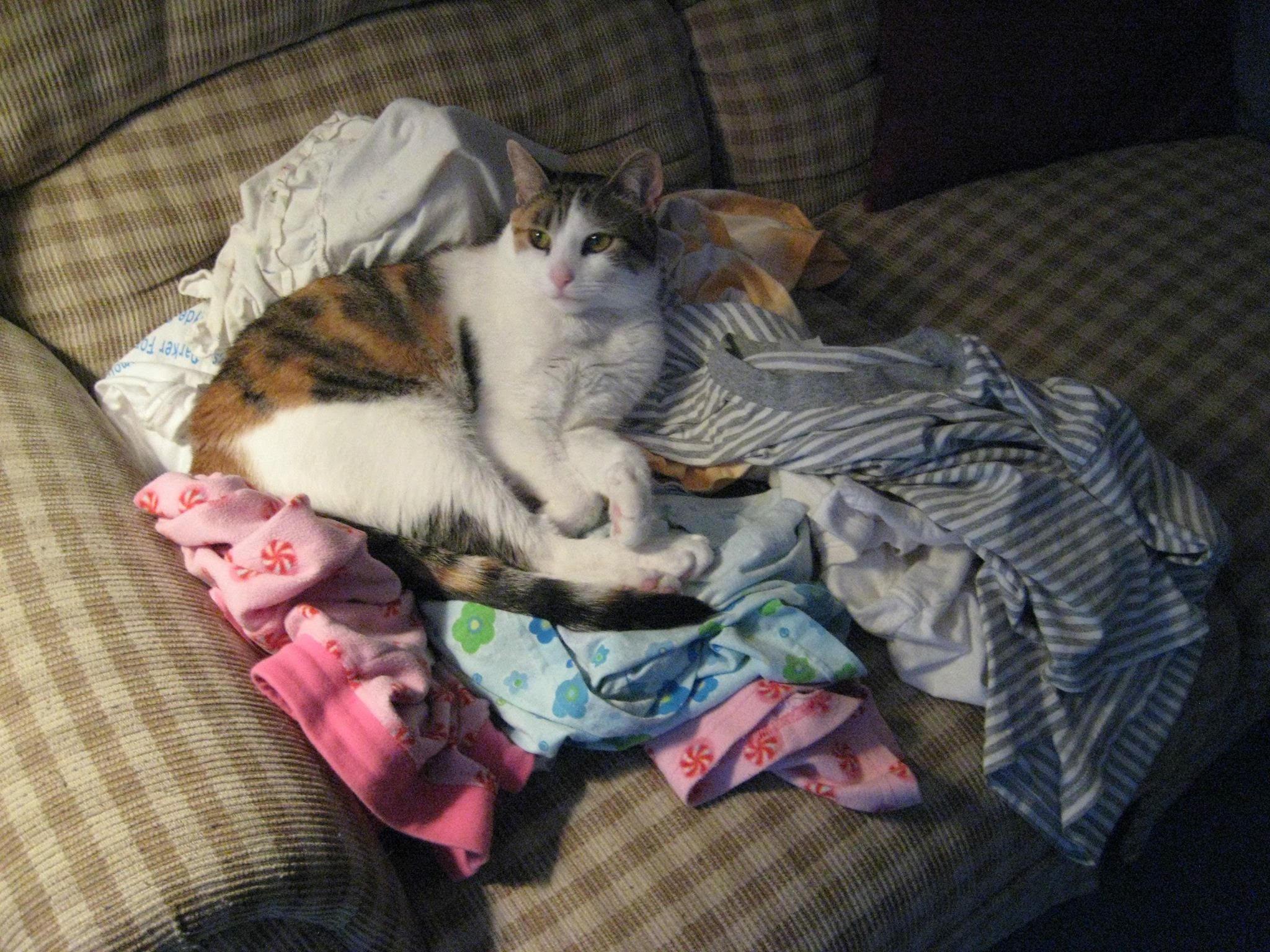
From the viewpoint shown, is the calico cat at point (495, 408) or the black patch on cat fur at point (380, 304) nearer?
the calico cat at point (495, 408)

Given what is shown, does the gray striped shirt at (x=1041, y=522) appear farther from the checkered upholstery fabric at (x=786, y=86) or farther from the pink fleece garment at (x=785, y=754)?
the checkered upholstery fabric at (x=786, y=86)

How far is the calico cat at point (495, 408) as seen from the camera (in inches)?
45.5

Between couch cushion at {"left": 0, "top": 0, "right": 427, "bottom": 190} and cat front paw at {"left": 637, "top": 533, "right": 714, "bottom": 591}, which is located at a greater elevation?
couch cushion at {"left": 0, "top": 0, "right": 427, "bottom": 190}

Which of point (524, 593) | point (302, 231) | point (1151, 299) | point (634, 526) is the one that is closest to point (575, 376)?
point (634, 526)

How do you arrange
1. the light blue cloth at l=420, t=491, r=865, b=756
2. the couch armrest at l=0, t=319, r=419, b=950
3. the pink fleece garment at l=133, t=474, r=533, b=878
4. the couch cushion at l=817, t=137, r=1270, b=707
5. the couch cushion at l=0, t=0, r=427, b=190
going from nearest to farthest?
the couch armrest at l=0, t=319, r=419, b=950, the pink fleece garment at l=133, t=474, r=533, b=878, the light blue cloth at l=420, t=491, r=865, b=756, the couch cushion at l=0, t=0, r=427, b=190, the couch cushion at l=817, t=137, r=1270, b=707

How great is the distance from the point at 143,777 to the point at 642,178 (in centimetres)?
109

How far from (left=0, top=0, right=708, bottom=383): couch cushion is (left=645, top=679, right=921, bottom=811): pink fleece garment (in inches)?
44.8

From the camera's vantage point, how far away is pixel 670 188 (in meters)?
1.81

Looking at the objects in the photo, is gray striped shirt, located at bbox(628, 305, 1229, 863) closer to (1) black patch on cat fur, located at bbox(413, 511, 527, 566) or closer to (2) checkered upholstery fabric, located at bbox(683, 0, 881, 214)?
(1) black patch on cat fur, located at bbox(413, 511, 527, 566)

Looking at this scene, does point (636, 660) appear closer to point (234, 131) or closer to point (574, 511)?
point (574, 511)

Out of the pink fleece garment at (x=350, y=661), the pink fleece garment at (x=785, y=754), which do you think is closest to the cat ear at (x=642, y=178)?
the pink fleece garment at (x=350, y=661)

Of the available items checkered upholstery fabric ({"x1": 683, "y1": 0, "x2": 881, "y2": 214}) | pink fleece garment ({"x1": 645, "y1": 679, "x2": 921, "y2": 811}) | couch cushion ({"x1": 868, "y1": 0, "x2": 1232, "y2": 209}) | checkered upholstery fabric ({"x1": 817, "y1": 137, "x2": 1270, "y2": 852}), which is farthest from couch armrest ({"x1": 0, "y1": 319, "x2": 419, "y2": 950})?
couch cushion ({"x1": 868, "y1": 0, "x2": 1232, "y2": 209})

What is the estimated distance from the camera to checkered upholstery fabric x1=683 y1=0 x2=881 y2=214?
73.7 inches

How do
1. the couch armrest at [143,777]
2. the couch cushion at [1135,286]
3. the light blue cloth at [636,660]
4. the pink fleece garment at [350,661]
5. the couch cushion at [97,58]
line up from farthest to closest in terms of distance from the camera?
the couch cushion at [1135,286]
the couch cushion at [97,58]
the light blue cloth at [636,660]
the pink fleece garment at [350,661]
the couch armrest at [143,777]
